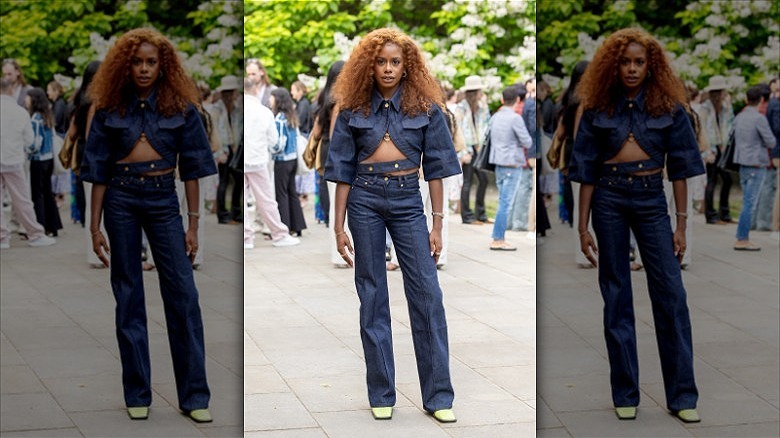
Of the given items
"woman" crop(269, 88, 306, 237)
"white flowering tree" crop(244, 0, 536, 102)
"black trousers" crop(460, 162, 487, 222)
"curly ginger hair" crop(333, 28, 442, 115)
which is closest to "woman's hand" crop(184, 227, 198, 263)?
"curly ginger hair" crop(333, 28, 442, 115)

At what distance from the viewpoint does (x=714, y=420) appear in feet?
12.9

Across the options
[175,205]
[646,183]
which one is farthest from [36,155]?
[646,183]

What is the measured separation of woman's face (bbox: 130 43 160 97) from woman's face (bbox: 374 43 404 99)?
3.04ft

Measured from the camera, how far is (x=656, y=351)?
3.88m

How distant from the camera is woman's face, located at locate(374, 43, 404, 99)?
13.8ft

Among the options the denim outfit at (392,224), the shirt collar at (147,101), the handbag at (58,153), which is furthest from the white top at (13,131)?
the denim outfit at (392,224)

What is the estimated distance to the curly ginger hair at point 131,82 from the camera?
3.54 m

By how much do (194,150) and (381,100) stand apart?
89 centimetres

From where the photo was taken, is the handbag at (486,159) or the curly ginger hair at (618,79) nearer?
the curly ginger hair at (618,79)

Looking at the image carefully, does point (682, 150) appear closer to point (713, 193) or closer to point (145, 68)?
point (713, 193)

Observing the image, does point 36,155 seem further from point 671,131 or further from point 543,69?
point 671,131

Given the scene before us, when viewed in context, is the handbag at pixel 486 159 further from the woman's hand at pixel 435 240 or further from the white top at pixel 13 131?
the white top at pixel 13 131

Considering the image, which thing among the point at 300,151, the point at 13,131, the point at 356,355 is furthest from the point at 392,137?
the point at 300,151

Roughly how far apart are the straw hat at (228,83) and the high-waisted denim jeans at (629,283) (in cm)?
113
